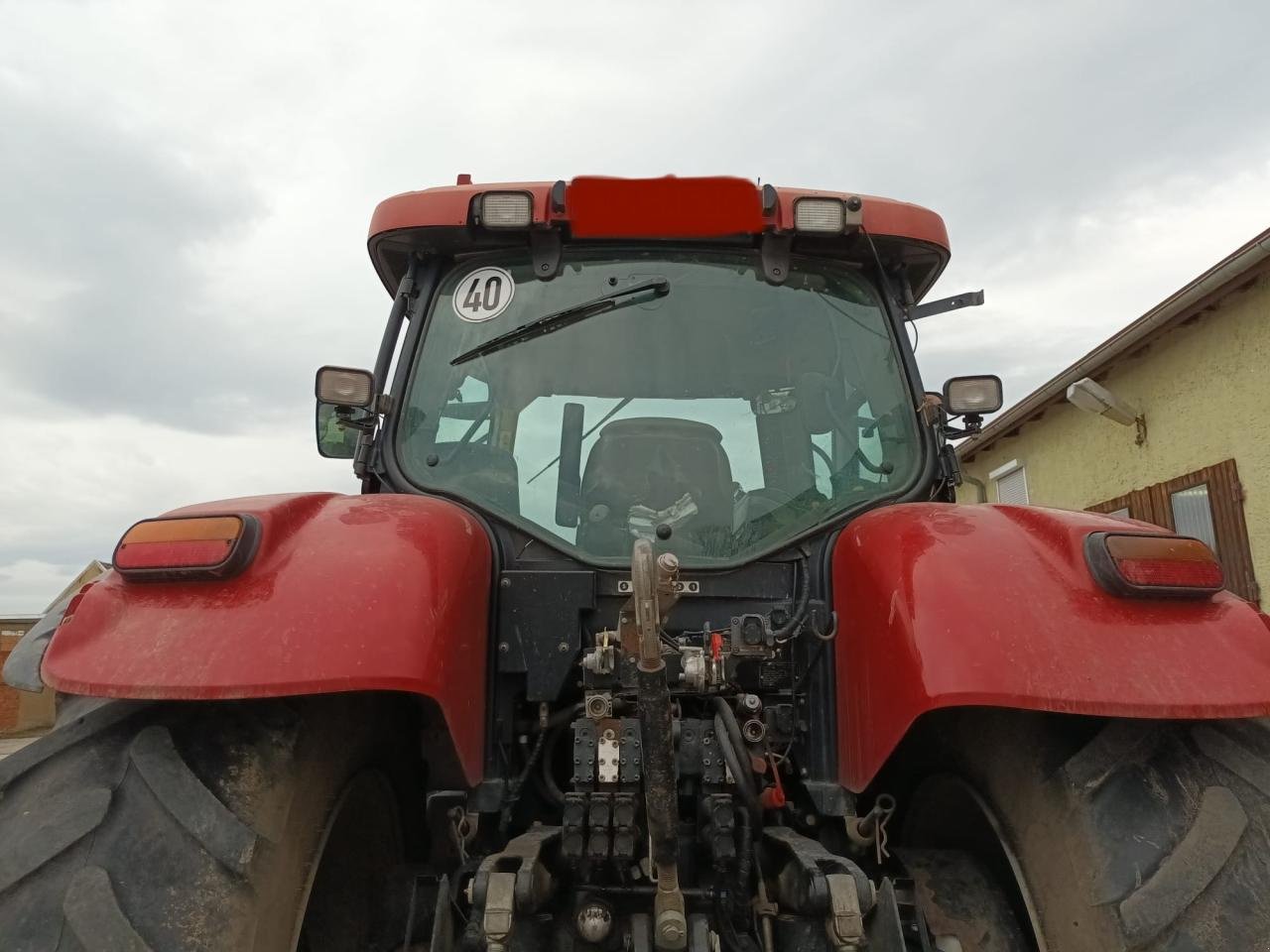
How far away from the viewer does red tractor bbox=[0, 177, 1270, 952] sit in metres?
1.47

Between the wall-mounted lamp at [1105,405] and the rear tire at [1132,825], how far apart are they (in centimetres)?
817

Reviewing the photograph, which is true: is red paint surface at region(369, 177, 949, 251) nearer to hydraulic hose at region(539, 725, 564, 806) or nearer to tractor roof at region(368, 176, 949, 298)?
tractor roof at region(368, 176, 949, 298)

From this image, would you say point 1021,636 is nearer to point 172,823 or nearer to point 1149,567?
point 1149,567

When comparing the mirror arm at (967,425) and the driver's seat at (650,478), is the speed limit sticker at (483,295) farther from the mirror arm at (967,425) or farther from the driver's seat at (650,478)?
the mirror arm at (967,425)

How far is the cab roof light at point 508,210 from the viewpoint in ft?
7.89

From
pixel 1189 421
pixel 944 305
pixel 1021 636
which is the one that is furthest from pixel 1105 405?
pixel 1021 636

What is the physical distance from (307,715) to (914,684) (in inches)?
42.9

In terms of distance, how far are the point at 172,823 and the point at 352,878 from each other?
0.68 metres

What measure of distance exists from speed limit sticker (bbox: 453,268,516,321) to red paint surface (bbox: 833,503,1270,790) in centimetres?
123

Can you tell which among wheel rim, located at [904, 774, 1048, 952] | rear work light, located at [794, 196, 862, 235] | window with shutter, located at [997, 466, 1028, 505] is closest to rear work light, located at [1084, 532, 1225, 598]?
wheel rim, located at [904, 774, 1048, 952]

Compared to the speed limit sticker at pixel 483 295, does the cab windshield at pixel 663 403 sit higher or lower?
lower

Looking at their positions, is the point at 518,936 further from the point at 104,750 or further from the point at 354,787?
the point at 104,750

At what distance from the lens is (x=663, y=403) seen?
94.9 inches

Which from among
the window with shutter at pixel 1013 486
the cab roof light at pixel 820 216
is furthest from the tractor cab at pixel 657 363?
the window with shutter at pixel 1013 486
